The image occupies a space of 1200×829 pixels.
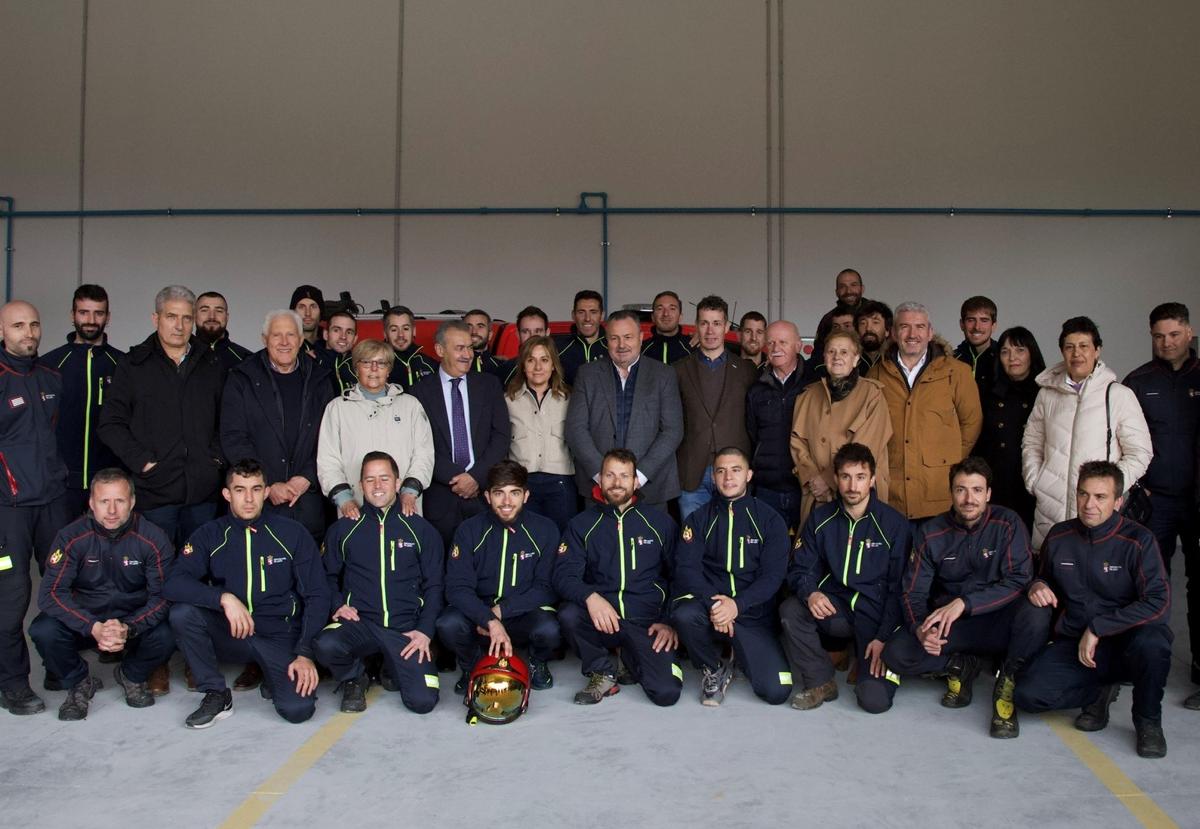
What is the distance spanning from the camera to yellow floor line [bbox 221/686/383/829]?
3377mm

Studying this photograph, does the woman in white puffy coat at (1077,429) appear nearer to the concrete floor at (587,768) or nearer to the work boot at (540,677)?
the concrete floor at (587,768)

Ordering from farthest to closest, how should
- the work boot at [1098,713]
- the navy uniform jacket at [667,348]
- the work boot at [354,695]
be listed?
the navy uniform jacket at [667,348]
the work boot at [354,695]
the work boot at [1098,713]

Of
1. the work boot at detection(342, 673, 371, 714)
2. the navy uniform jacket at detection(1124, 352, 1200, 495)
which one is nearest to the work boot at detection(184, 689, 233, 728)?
the work boot at detection(342, 673, 371, 714)

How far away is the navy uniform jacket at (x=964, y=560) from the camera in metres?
4.48

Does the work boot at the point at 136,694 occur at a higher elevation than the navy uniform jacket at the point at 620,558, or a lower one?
lower

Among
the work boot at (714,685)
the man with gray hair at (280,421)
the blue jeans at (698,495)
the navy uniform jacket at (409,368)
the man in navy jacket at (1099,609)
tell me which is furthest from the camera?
the navy uniform jacket at (409,368)

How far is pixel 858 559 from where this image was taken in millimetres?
4727

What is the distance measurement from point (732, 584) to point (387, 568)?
65.4 inches

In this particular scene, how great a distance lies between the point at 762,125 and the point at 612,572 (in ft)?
26.7

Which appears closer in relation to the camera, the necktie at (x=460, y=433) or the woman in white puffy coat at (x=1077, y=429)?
the woman in white puffy coat at (x=1077, y=429)

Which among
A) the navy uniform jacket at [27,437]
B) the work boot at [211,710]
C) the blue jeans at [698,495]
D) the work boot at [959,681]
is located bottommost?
the work boot at [211,710]

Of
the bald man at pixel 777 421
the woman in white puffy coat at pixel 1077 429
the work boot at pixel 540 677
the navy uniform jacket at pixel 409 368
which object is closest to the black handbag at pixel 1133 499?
the woman in white puffy coat at pixel 1077 429

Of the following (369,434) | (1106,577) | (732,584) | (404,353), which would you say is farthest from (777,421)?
(404,353)

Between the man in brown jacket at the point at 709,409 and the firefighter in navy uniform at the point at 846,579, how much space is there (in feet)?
2.42
